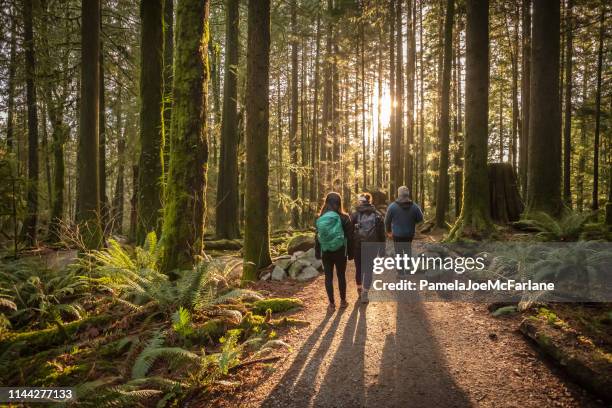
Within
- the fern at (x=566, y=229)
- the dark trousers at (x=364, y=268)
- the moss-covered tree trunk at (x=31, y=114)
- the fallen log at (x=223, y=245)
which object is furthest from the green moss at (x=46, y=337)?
the fern at (x=566, y=229)

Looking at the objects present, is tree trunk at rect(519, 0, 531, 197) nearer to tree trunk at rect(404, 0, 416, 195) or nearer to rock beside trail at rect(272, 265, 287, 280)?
tree trunk at rect(404, 0, 416, 195)

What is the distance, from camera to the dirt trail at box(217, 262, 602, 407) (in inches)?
123

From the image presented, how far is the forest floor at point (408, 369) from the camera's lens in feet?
10.2

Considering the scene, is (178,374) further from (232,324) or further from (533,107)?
(533,107)

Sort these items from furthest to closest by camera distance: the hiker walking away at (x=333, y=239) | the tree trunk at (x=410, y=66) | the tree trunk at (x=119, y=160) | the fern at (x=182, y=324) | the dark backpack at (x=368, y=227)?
1. the tree trunk at (x=410, y=66)
2. the tree trunk at (x=119, y=160)
3. the dark backpack at (x=368, y=227)
4. the hiker walking away at (x=333, y=239)
5. the fern at (x=182, y=324)

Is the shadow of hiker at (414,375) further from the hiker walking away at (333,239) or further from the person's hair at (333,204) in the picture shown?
the person's hair at (333,204)

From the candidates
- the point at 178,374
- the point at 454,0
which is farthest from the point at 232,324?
the point at 454,0

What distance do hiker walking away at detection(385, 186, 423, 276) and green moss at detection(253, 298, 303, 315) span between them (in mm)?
2910

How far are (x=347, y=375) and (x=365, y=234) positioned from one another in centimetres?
346

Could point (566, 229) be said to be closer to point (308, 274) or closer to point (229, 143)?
point (308, 274)

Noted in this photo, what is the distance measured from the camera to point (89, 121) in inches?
313

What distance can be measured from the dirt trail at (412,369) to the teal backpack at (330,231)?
1.22 metres

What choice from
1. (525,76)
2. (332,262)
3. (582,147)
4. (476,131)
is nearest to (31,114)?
(332,262)

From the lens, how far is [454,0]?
1362 centimetres
